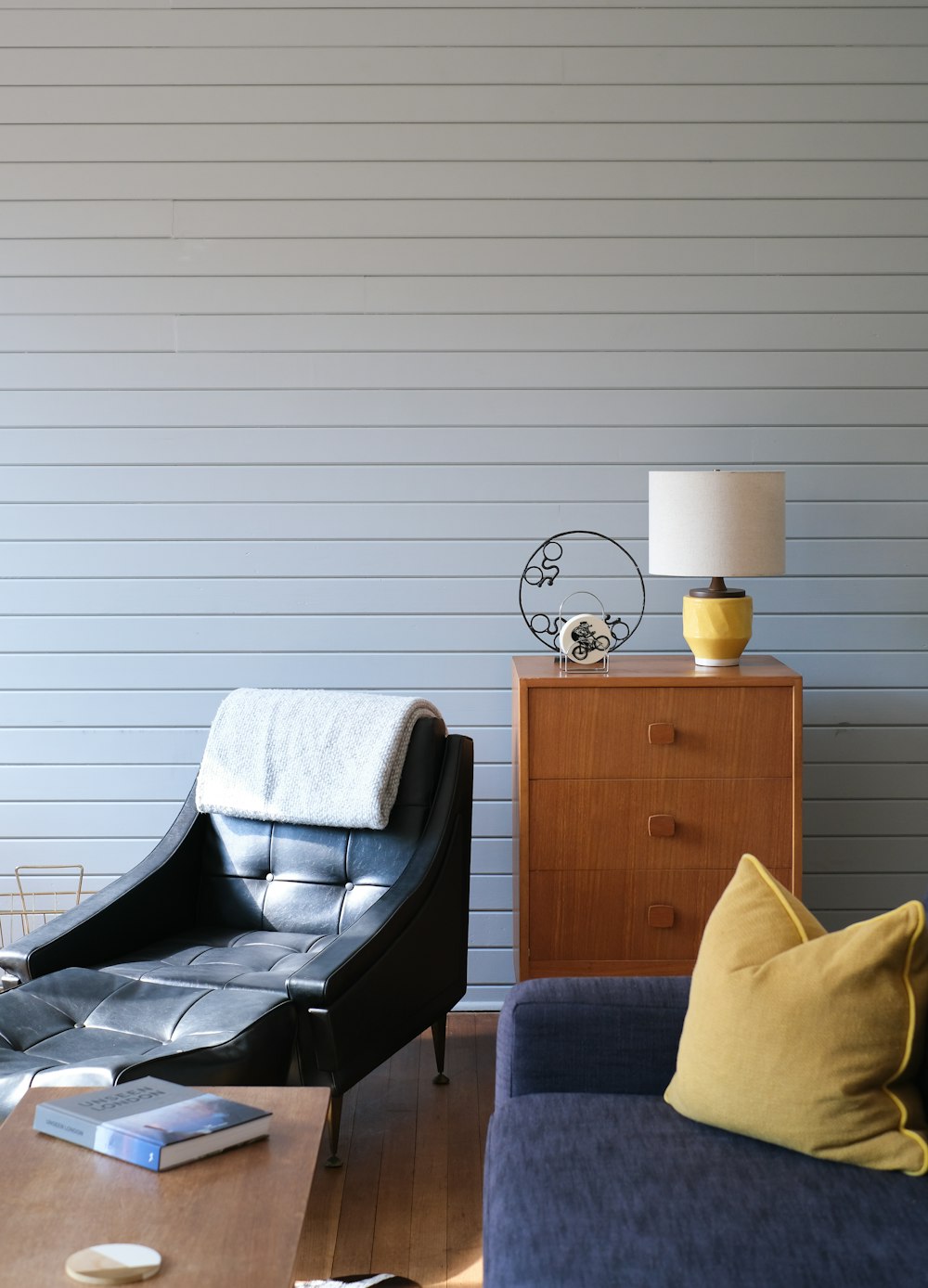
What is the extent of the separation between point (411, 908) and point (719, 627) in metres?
1.04

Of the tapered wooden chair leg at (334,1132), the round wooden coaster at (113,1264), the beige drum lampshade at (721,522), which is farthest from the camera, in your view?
the beige drum lampshade at (721,522)

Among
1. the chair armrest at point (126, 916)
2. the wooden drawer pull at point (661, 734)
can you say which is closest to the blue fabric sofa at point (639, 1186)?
the wooden drawer pull at point (661, 734)

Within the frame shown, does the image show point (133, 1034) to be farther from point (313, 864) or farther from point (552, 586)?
point (552, 586)

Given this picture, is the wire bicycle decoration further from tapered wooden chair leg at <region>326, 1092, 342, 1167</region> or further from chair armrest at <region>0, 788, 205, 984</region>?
tapered wooden chair leg at <region>326, 1092, 342, 1167</region>

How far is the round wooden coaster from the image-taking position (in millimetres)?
1390

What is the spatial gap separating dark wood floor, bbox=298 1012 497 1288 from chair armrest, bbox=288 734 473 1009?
0.38 m

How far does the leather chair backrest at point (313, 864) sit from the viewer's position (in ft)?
9.47

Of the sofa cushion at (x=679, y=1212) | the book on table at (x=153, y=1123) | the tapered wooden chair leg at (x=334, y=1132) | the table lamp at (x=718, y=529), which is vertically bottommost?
the tapered wooden chair leg at (x=334, y=1132)

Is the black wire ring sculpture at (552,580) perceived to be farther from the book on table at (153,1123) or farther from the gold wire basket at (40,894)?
the book on table at (153,1123)

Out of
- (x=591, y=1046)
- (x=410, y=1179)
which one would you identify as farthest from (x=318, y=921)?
(x=591, y=1046)

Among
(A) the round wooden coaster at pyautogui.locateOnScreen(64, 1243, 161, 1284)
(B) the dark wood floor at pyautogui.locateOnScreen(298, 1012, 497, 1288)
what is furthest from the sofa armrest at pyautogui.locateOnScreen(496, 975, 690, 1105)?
(A) the round wooden coaster at pyautogui.locateOnScreen(64, 1243, 161, 1284)

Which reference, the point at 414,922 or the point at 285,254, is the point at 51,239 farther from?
the point at 414,922

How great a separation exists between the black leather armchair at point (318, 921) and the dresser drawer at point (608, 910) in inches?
8.5

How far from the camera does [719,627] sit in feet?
Result: 10.1
